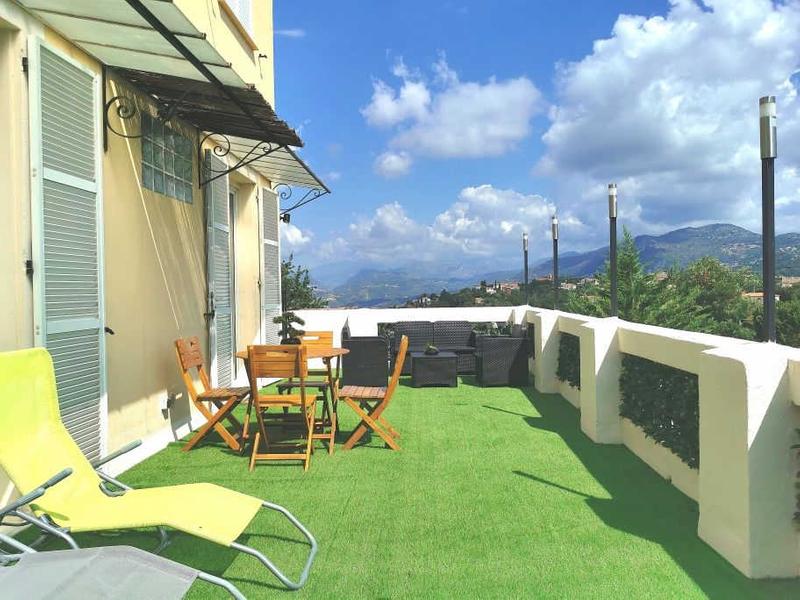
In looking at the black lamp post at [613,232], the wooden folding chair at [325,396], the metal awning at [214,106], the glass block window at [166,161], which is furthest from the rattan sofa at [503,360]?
the glass block window at [166,161]

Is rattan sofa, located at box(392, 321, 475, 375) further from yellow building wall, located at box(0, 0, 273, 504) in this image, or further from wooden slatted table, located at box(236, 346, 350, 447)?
yellow building wall, located at box(0, 0, 273, 504)

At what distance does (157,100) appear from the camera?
5574 mm

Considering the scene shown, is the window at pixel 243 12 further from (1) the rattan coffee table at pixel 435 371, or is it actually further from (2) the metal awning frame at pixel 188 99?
(1) the rattan coffee table at pixel 435 371

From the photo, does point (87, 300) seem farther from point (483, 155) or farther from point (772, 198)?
point (483, 155)

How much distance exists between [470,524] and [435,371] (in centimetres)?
547

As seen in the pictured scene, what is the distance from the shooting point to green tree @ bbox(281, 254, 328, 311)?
60.4ft

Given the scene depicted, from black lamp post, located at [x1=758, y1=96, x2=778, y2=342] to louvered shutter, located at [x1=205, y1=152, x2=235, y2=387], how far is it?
5.41 m

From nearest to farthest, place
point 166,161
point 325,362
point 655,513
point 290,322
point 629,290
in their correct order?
1. point 655,513
2. point 166,161
3. point 325,362
4. point 290,322
5. point 629,290

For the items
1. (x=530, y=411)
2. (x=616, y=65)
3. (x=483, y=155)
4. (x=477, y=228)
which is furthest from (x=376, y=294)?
(x=530, y=411)

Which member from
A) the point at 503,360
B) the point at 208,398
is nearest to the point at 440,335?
the point at 503,360

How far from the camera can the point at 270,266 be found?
10.3 m

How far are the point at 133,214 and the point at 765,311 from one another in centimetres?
458

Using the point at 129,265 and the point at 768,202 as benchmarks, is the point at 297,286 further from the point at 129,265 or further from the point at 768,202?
the point at 768,202

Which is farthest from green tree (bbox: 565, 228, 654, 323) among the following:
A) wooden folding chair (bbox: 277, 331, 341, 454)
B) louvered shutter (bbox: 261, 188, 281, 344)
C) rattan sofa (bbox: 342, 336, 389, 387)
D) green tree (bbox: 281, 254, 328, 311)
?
wooden folding chair (bbox: 277, 331, 341, 454)
